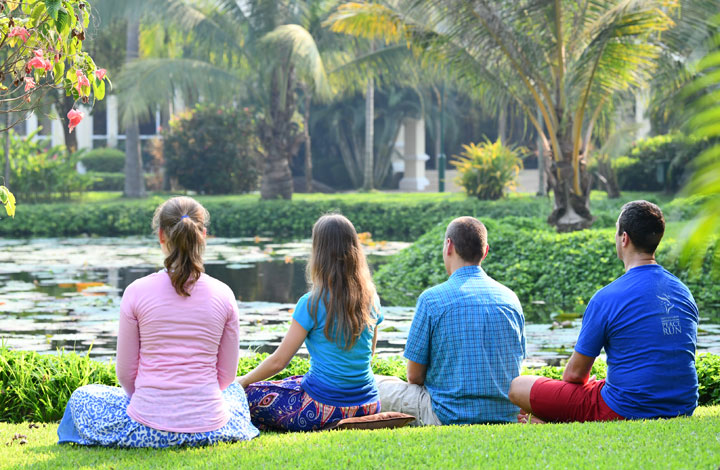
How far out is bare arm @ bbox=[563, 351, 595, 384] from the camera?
4.25 metres

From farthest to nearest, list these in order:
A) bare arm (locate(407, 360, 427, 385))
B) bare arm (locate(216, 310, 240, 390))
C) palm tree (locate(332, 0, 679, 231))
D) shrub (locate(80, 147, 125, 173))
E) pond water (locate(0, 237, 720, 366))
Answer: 1. shrub (locate(80, 147, 125, 173))
2. palm tree (locate(332, 0, 679, 231))
3. pond water (locate(0, 237, 720, 366))
4. bare arm (locate(407, 360, 427, 385))
5. bare arm (locate(216, 310, 240, 390))

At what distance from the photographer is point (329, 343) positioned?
14.7 ft

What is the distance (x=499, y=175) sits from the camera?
68.8ft

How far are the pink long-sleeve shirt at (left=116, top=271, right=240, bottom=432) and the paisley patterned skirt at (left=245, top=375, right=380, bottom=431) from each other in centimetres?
56

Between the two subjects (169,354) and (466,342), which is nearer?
(169,354)

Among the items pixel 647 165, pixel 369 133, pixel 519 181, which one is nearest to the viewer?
pixel 647 165

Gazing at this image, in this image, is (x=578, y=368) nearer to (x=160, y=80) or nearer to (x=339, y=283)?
(x=339, y=283)

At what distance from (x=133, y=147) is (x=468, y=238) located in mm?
21381

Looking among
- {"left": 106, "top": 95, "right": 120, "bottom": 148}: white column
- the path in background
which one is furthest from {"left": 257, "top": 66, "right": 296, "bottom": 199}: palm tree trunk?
{"left": 106, "top": 95, "right": 120, "bottom": 148}: white column

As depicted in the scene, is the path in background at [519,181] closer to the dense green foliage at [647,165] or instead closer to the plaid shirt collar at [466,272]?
the dense green foliage at [647,165]

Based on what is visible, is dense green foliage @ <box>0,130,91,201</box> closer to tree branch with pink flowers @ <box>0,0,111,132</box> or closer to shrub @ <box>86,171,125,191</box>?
shrub @ <box>86,171,125,191</box>

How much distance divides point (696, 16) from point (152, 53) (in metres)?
19.0

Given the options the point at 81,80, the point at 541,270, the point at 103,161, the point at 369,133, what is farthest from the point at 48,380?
the point at 103,161

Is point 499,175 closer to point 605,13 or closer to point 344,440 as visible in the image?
point 605,13
